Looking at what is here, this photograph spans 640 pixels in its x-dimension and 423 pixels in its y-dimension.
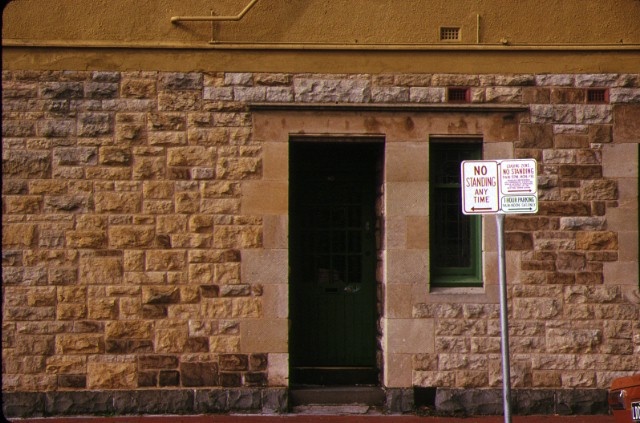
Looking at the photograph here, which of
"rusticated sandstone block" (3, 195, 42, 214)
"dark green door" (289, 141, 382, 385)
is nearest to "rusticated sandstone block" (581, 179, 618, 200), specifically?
"dark green door" (289, 141, 382, 385)

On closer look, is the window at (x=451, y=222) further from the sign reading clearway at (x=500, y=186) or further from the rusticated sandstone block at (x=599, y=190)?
the sign reading clearway at (x=500, y=186)

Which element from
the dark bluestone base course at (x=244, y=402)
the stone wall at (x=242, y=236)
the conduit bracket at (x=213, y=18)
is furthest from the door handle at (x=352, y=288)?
the conduit bracket at (x=213, y=18)

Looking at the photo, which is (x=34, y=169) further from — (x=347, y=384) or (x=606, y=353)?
(x=606, y=353)

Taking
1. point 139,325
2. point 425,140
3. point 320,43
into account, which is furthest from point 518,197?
point 139,325

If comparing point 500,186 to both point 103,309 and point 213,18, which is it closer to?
point 213,18

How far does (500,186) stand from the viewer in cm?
842

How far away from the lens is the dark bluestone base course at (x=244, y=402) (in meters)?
10.9

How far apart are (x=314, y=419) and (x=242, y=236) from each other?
7.24ft

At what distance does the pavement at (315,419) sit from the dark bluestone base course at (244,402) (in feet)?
0.30

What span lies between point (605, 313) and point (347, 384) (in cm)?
314

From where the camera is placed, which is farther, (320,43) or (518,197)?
(320,43)

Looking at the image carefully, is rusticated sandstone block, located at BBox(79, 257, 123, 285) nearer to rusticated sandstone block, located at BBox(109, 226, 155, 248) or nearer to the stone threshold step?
rusticated sandstone block, located at BBox(109, 226, 155, 248)

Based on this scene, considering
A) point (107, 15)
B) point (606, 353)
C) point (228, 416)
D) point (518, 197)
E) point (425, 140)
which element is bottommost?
point (228, 416)

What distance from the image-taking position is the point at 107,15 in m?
11.2
